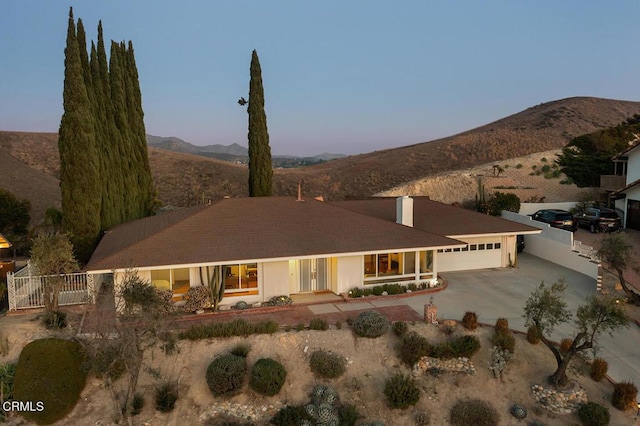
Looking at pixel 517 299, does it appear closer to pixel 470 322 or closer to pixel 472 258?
pixel 470 322

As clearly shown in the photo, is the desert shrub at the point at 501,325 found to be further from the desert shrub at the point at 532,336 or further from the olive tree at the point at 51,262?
the olive tree at the point at 51,262

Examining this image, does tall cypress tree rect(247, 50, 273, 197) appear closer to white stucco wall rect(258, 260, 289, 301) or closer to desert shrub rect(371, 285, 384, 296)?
white stucco wall rect(258, 260, 289, 301)

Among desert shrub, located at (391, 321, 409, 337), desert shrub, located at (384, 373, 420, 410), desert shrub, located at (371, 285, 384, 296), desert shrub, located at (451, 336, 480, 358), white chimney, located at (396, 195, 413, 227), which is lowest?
desert shrub, located at (384, 373, 420, 410)

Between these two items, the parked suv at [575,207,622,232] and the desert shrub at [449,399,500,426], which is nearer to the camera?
the desert shrub at [449,399,500,426]

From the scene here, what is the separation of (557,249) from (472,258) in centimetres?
537

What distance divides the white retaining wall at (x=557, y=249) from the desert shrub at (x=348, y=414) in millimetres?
16608

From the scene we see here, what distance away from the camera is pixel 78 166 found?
76.8 ft

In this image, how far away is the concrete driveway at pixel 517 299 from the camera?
Answer: 50.2 feet

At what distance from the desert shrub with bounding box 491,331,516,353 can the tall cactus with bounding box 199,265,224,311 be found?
11.1 meters

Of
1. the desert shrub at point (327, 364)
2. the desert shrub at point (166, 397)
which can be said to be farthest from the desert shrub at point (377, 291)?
the desert shrub at point (166, 397)

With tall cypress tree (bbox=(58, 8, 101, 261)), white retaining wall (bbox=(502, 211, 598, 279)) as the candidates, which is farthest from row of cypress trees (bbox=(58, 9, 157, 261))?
white retaining wall (bbox=(502, 211, 598, 279))

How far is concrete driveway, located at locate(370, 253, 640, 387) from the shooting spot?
1531 centimetres

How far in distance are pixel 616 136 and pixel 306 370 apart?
187ft

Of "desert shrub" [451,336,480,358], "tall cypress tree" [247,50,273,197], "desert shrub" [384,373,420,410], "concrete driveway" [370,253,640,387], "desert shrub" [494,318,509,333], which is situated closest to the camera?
"desert shrub" [384,373,420,410]
